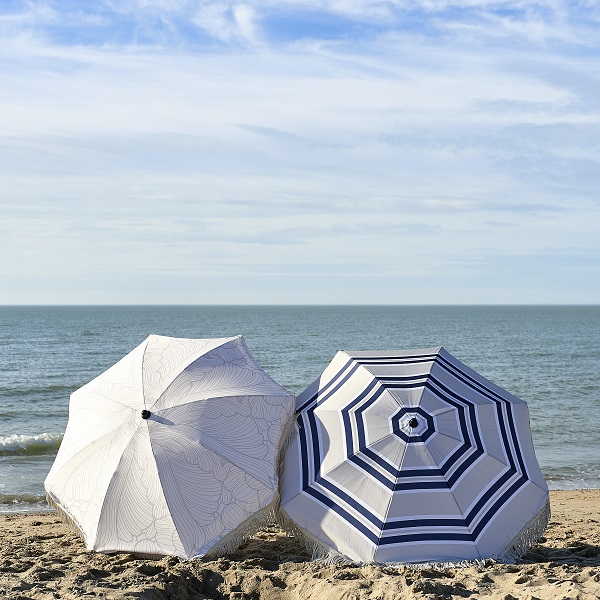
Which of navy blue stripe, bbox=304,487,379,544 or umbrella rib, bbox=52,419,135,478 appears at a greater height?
umbrella rib, bbox=52,419,135,478

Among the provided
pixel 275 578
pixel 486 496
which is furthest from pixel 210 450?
pixel 486 496

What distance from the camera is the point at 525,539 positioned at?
5.11 metres

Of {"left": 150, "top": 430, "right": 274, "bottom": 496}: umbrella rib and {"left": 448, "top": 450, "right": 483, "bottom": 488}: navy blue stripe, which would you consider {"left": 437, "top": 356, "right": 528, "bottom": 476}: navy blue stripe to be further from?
{"left": 150, "top": 430, "right": 274, "bottom": 496}: umbrella rib

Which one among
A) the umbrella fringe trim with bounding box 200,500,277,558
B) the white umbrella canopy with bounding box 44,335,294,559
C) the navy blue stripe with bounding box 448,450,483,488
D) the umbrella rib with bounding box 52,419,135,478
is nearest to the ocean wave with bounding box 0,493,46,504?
the white umbrella canopy with bounding box 44,335,294,559

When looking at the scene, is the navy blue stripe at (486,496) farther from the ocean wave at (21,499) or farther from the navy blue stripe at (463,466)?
the ocean wave at (21,499)

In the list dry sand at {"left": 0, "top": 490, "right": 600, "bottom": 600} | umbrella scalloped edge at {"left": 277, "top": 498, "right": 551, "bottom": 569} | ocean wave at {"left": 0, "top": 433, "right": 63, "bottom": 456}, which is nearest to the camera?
dry sand at {"left": 0, "top": 490, "right": 600, "bottom": 600}

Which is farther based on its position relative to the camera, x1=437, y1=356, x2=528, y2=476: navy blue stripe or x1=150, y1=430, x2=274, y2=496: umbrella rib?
x1=437, y1=356, x2=528, y2=476: navy blue stripe

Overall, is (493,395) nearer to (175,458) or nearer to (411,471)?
(411,471)

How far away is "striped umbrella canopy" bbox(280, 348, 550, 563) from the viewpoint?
4.86 metres

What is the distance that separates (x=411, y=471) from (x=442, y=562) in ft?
2.01

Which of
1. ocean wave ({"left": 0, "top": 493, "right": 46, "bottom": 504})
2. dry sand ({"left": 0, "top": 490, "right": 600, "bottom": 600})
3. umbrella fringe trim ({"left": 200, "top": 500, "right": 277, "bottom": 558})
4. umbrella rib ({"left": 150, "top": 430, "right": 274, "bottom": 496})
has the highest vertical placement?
umbrella rib ({"left": 150, "top": 430, "right": 274, "bottom": 496})

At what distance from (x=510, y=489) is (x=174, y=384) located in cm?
255

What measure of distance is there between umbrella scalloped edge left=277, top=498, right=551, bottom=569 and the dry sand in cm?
5

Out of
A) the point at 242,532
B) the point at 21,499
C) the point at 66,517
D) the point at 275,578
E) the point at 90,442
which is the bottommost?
the point at 21,499
